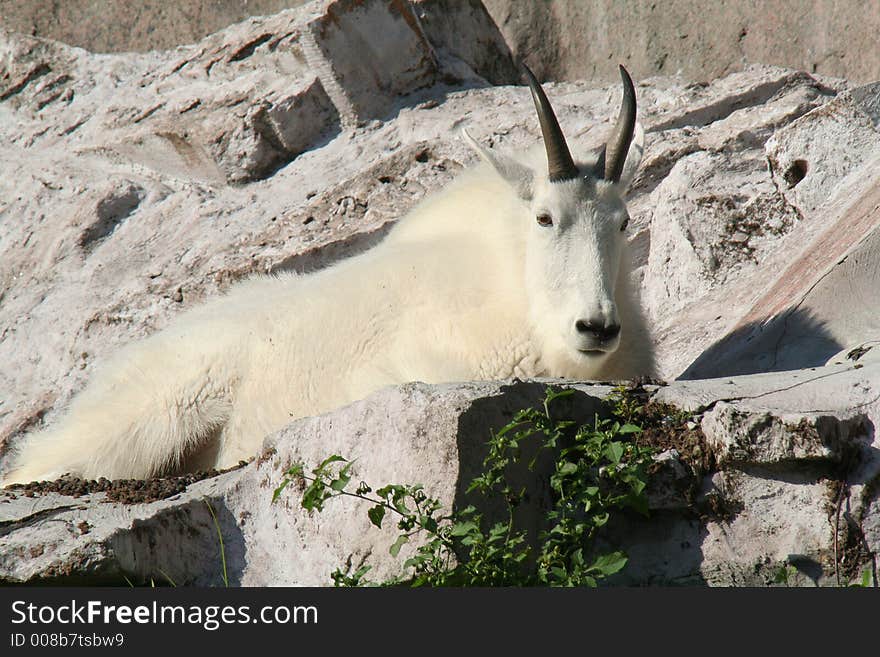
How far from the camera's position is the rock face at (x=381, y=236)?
11.9 ft

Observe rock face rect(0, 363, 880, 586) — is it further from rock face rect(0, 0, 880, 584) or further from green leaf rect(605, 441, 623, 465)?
green leaf rect(605, 441, 623, 465)

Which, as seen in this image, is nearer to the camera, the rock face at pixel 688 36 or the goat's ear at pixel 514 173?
the goat's ear at pixel 514 173

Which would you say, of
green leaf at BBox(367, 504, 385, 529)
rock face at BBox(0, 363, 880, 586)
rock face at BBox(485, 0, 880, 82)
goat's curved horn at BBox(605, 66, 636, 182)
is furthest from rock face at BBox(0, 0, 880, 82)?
green leaf at BBox(367, 504, 385, 529)

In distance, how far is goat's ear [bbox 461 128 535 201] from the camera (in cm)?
523

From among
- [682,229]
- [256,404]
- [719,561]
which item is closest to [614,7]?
[682,229]

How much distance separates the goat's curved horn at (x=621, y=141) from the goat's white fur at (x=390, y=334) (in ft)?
0.37

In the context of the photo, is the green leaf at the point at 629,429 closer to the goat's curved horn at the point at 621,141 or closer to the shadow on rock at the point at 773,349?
the goat's curved horn at the point at 621,141

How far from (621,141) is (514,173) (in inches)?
21.5

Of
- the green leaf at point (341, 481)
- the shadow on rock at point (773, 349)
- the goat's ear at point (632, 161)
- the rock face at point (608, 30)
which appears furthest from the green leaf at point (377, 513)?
the rock face at point (608, 30)

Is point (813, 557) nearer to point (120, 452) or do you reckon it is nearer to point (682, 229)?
point (120, 452)

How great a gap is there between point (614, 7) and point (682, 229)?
3.63 meters

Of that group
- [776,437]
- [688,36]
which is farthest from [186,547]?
[688,36]

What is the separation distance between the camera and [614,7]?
10.1 metres

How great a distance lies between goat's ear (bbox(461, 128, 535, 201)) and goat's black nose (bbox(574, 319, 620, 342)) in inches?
35.3
